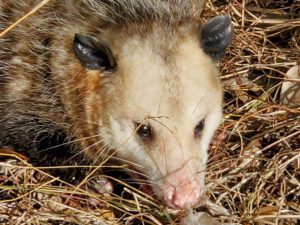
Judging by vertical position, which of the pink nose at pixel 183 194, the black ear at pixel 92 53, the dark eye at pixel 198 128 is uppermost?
the black ear at pixel 92 53

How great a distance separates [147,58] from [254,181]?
83 centimetres

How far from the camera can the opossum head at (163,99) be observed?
249 cm

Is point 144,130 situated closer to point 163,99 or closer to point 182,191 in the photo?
point 163,99

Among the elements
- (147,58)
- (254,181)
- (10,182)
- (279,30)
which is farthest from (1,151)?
(279,30)

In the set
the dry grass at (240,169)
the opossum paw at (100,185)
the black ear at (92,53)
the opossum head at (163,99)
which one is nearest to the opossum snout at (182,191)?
the opossum head at (163,99)

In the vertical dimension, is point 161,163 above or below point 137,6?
below

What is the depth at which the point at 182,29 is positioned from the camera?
2.73 m

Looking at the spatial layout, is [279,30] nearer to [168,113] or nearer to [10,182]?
[168,113]

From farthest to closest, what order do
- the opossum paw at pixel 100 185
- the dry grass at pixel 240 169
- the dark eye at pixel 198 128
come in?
1. the opossum paw at pixel 100 185
2. the dry grass at pixel 240 169
3. the dark eye at pixel 198 128

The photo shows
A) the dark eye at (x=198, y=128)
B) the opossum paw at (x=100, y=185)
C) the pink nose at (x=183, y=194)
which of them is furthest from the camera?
the opossum paw at (x=100, y=185)

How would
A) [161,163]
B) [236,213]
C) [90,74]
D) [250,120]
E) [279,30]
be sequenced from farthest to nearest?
1. [279,30]
2. [250,120]
3. [236,213]
4. [90,74]
5. [161,163]

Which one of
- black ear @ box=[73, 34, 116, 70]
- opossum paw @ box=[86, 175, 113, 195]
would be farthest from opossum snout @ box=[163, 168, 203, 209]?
opossum paw @ box=[86, 175, 113, 195]

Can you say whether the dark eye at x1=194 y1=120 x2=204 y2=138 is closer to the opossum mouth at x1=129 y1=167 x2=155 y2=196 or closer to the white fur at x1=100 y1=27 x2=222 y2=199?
the white fur at x1=100 y1=27 x2=222 y2=199

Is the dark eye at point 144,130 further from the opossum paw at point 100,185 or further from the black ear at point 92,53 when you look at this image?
the opossum paw at point 100,185
